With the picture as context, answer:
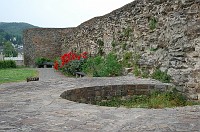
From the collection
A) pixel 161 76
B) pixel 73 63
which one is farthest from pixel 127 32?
pixel 73 63

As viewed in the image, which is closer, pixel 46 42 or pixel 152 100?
pixel 152 100

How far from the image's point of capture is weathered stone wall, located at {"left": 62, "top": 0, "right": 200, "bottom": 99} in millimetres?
7273

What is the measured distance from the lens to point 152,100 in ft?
22.8

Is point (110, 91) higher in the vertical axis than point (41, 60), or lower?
lower

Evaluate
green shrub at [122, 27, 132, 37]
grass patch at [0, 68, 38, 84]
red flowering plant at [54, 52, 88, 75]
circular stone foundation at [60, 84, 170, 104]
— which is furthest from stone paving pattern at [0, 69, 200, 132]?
red flowering plant at [54, 52, 88, 75]

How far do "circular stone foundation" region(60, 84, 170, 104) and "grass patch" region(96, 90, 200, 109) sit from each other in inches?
3.7

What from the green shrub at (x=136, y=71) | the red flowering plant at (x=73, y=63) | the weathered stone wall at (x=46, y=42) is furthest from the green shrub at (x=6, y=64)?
the green shrub at (x=136, y=71)

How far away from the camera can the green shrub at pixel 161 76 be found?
7934mm

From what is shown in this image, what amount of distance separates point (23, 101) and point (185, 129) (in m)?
2.87

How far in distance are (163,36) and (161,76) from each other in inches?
42.4

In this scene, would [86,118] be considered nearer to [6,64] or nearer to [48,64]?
[48,64]

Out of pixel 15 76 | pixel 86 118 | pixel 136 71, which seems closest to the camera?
pixel 86 118

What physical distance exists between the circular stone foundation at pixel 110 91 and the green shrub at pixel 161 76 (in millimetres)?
588

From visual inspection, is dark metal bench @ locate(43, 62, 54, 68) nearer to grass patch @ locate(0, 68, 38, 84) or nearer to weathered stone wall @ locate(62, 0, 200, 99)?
grass patch @ locate(0, 68, 38, 84)
